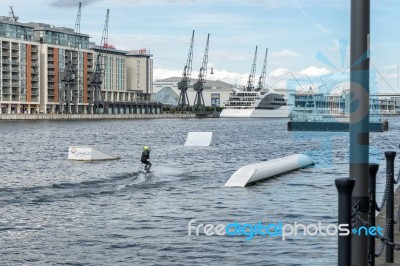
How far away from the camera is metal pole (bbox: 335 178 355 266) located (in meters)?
7.69

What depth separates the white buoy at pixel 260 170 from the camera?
3900 cm

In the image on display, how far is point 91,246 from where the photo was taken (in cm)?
2131

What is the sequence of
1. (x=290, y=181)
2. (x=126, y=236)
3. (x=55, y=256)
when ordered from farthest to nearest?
(x=290, y=181) → (x=126, y=236) → (x=55, y=256)

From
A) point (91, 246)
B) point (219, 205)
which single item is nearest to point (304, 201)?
point (219, 205)

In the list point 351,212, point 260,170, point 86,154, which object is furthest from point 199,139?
point 351,212

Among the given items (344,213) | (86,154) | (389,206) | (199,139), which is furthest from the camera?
(199,139)

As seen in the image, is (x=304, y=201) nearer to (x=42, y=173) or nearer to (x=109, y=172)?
(x=109, y=172)

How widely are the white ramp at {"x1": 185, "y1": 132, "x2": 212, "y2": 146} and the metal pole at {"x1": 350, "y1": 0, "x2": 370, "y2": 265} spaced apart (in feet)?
262

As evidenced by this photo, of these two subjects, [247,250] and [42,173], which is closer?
[247,250]

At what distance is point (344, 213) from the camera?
8.02 metres

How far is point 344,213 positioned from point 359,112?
1419 millimetres

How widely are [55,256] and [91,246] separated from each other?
67.2 inches

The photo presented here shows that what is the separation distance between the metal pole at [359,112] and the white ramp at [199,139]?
262 feet

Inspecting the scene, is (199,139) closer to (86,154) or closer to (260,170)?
(86,154)
